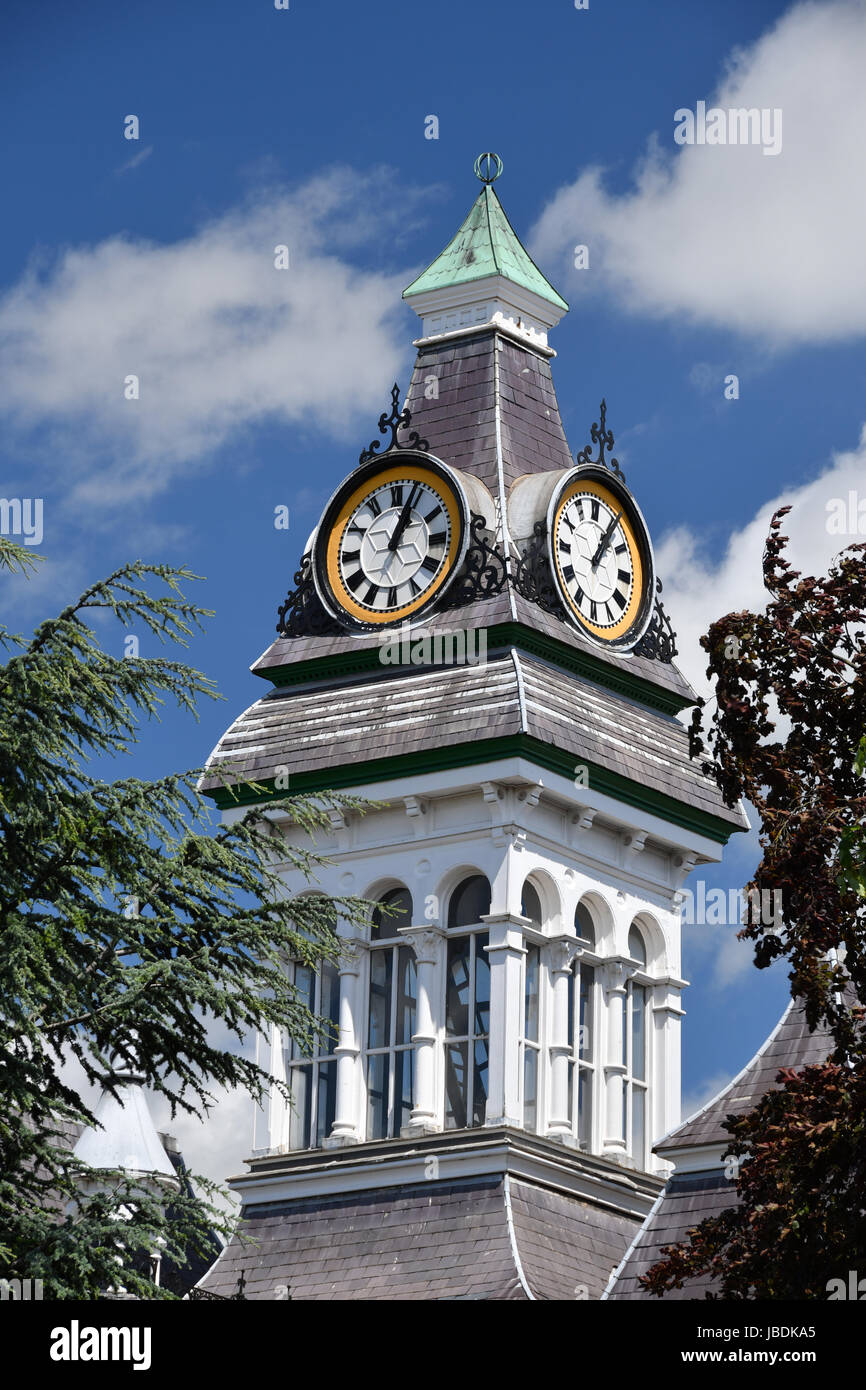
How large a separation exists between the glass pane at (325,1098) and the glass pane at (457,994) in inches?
73.2

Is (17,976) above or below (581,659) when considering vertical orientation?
below

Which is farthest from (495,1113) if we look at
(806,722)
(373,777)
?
(806,722)

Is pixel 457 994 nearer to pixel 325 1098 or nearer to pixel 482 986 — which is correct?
pixel 482 986

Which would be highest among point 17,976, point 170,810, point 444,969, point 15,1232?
point 444,969

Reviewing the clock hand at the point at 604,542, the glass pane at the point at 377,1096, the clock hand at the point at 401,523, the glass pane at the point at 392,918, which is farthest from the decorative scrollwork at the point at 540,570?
the glass pane at the point at 377,1096

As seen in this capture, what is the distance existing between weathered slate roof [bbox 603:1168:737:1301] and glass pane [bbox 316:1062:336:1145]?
7.33m

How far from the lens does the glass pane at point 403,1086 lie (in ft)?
128

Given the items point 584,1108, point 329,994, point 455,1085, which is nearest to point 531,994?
point 455,1085

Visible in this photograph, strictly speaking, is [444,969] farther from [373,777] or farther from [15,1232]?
[15,1232]

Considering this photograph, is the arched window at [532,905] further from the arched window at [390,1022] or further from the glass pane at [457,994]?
the arched window at [390,1022]

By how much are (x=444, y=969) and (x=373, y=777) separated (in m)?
2.69

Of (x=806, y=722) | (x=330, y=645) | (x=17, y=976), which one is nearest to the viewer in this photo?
(x=17, y=976)
